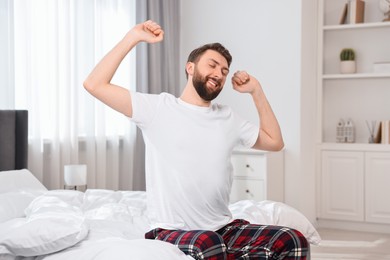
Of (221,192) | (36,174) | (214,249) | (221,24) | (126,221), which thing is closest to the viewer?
(214,249)

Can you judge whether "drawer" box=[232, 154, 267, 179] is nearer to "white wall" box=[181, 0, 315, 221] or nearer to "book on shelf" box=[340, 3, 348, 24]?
"white wall" box=[181, 0, 315, 221]

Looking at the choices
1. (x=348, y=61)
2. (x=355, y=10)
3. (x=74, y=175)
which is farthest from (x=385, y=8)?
(x=74, y=175)

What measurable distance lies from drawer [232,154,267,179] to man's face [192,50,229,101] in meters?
2.31

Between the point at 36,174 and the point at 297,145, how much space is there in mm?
1999

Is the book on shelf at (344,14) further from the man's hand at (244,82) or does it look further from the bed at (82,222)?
the man's hand at (244,82)

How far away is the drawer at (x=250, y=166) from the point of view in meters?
4.32

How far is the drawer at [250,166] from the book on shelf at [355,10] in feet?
4.78

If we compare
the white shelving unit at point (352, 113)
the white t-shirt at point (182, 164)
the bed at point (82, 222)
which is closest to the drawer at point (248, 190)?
the white shelving unit at point (352, 113)

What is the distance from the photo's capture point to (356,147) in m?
4.71

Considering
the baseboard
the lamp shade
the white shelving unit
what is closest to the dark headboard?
the lamp shade

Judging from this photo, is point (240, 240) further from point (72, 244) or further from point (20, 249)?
point (20, 249)

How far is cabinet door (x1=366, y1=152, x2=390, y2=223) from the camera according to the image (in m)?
4.62

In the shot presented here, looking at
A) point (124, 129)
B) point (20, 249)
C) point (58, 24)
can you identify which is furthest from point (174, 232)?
point (124, 129)

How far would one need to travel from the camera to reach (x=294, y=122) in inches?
182
